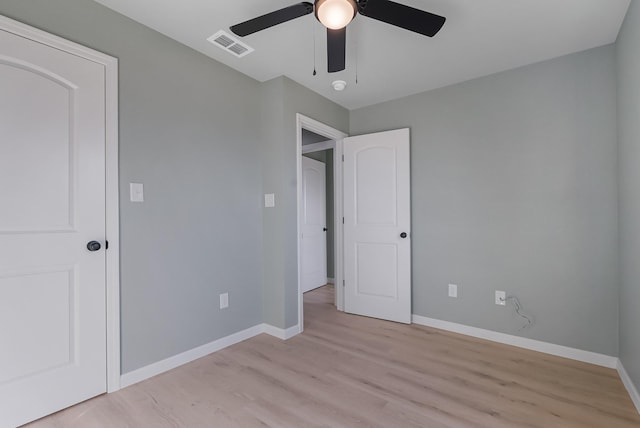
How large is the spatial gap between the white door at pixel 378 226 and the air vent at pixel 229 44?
1528 millimetres

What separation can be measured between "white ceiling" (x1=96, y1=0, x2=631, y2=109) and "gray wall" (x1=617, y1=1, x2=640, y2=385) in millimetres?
235

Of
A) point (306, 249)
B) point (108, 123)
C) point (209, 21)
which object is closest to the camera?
point (108, 123)

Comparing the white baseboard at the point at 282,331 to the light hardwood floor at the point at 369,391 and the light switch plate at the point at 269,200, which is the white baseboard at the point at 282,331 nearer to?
the light hardwood floor at the point at 369,391

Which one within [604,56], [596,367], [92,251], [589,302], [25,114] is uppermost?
[604,56]

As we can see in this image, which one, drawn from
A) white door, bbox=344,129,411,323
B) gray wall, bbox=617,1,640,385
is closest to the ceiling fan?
gray wall, bbox=617,1,640,385

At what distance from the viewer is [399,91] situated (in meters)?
3.23

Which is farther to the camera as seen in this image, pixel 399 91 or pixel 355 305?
pixel 355 305

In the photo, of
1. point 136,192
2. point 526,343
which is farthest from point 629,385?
point 136,192

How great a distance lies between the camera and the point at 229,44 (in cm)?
234

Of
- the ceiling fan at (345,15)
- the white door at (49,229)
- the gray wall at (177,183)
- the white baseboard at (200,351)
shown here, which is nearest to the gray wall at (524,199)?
the white baseboard at (200,351)

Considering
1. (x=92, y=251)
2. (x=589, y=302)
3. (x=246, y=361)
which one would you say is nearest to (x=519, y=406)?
(x=589, y=302)

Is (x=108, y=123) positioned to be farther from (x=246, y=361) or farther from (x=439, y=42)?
(x=439, y=42)

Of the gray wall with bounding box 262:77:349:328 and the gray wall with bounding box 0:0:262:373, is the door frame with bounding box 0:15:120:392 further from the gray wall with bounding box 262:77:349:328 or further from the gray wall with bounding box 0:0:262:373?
the gray wall with bounding box 262:77:349:328

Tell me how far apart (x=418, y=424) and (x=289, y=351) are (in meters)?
1.21
